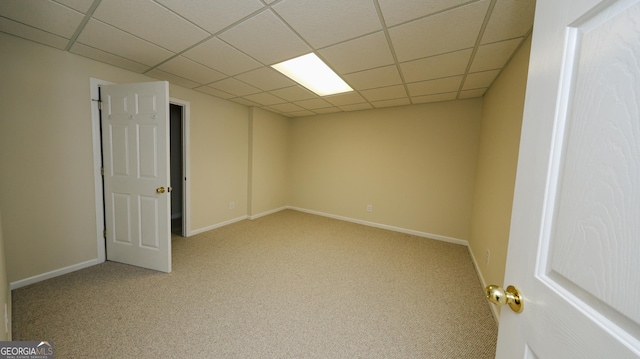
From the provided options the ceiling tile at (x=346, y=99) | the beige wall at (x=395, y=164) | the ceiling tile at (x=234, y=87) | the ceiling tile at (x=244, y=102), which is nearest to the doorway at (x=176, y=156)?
the ceiling tile at (x=244, y=102)

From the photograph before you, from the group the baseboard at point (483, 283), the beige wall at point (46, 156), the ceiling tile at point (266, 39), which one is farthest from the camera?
the beige wall at point (46, 156)

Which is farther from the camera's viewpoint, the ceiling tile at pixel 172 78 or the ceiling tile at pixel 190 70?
the ceiling tile at pixel 172 78

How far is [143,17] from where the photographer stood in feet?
5.32

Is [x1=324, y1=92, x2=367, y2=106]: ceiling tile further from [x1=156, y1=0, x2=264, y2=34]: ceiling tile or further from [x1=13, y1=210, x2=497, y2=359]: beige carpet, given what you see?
[x1=13, y1=210, x2=497, y2=359]: beige carpet

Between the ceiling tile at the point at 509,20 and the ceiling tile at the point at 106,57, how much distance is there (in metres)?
3.37

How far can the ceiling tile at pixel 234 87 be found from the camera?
2868 millimetres

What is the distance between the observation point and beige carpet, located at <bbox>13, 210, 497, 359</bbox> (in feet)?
4.85

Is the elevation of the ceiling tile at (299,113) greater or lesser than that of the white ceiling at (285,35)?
greater

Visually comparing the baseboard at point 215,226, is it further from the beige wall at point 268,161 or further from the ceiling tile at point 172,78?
the ceiling tile at point 172,78

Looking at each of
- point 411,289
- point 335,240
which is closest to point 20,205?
point 335,240

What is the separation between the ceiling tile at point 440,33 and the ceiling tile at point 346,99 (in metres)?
1.26

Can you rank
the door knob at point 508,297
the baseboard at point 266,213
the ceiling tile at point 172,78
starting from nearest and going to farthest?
the door knob at point 508,297 < the ceiling tile at point 172,78 < the baseboard at point 266,213

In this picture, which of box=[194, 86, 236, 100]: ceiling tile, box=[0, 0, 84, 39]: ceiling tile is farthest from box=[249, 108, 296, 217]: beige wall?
box=[0, 0, 84, 39]: ceiling tile

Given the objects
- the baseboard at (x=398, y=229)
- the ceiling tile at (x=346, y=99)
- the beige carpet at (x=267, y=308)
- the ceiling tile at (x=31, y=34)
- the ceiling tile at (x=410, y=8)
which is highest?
the ceiling tile at (x=346, y=99)
